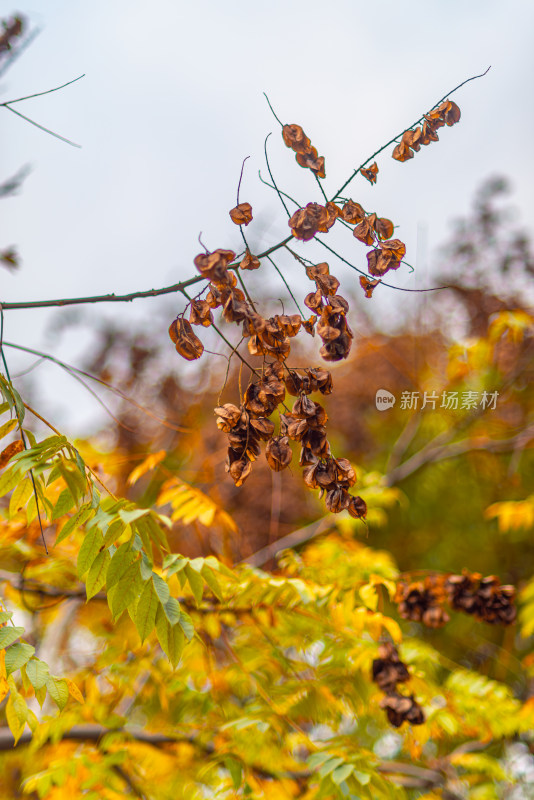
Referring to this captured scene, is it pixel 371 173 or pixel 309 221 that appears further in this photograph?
pixel 371 173

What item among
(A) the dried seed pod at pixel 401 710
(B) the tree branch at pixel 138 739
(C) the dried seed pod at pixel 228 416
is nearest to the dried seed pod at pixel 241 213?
(C) the dried seed pod at pixel 228 416

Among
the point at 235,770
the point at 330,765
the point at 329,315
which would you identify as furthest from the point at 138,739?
the point at 329,315

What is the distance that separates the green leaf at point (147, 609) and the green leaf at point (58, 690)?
0.46ft

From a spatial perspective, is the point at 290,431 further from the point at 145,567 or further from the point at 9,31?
the point at 9,31

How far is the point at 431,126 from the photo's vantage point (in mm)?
996

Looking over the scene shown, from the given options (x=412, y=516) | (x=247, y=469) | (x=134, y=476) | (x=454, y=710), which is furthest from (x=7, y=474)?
(x=412, y=516)

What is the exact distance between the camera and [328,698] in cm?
179

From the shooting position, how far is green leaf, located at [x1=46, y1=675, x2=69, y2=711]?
2.84 feet

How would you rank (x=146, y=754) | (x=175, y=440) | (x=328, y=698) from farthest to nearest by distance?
(x=175, y=440), (x=146, y=754), (x=328, y=698)

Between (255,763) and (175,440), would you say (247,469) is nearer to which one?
(255,763)

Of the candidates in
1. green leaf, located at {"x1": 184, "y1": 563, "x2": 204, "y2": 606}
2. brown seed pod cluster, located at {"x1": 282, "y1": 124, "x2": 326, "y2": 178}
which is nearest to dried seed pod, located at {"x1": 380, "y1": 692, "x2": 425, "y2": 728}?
green leaf, located at {"x1": 184, "y1": 563, "x2": 204, "y2": 606}

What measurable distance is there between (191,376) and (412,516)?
2.26m

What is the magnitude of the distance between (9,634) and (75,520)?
0.67 feet

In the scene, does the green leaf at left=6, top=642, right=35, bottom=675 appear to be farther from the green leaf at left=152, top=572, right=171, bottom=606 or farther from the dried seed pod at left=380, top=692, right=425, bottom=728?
the dried seed pod at left=380, top=692, right=425, bottom=728
